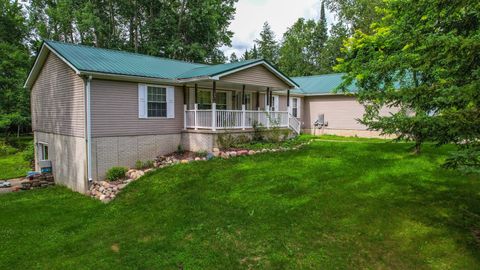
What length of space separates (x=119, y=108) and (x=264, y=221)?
24.8 ft

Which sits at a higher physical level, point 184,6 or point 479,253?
point 184,6

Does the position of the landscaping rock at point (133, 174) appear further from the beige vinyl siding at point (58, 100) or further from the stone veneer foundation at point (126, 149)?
the beige vinyl siding at point (58, 100)

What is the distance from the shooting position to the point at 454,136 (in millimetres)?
4027

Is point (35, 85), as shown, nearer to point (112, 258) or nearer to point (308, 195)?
point (112, 258)

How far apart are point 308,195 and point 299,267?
2.86 meters

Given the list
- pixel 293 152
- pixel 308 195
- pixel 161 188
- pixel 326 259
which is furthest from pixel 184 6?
pixel 326 259

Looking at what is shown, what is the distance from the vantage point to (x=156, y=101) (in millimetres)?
12234

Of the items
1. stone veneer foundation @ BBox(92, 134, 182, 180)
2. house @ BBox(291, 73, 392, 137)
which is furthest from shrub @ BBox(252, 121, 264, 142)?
house @ BBox(291, 73, 392, 137)

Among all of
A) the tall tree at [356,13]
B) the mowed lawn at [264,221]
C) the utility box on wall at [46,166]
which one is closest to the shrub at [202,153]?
the mowed lawn at [264,221]

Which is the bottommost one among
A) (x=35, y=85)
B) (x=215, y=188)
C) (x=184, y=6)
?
(x=215, y=188)

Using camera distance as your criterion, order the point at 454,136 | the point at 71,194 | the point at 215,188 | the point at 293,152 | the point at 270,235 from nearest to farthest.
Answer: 1. the point at 454,136
2. the point at 270,235
3. the point at 215,188
4. the point at 71,194
5. the point at 293,152

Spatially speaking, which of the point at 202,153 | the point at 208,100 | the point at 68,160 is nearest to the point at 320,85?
the point at 208,100

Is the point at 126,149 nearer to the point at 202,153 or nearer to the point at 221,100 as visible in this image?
the point at 202,153

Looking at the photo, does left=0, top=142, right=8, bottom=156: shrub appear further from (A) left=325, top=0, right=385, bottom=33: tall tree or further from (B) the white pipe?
(A) left=325, top=0, right=385, bottom=33: tall tree
